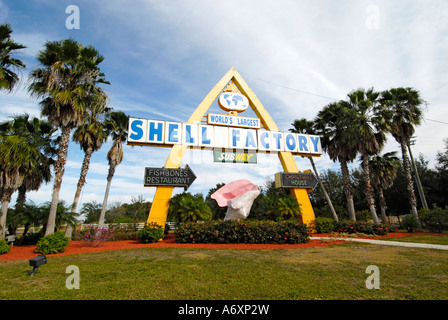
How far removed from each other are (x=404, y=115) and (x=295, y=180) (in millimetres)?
12276

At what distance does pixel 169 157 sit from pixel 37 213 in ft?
29.1

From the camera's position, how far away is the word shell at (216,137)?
1584cm

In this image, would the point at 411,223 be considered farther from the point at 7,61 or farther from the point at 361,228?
the point at 7,61

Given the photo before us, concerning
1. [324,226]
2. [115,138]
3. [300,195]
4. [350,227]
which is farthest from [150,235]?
[350,227]

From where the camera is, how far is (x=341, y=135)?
2123 centimetres

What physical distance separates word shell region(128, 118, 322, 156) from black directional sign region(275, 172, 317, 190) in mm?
2102

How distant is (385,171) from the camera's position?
23656 millimetres

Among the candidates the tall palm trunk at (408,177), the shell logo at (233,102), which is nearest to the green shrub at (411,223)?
the tall palm trunk at (408,177)

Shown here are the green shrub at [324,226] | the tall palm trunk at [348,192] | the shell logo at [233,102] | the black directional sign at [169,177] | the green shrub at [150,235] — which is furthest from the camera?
the tall palm trunk at [348,192]

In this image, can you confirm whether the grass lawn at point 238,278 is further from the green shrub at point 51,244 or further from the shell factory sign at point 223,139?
the shell factory sign at point 223,139

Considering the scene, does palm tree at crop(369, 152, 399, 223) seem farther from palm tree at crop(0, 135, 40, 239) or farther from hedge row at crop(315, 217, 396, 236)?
palm tree at crop(0, 135, 40, 239)

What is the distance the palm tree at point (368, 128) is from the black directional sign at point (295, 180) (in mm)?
6059

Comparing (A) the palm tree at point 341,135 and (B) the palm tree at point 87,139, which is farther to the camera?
(A) the palm tree at point 341,135
